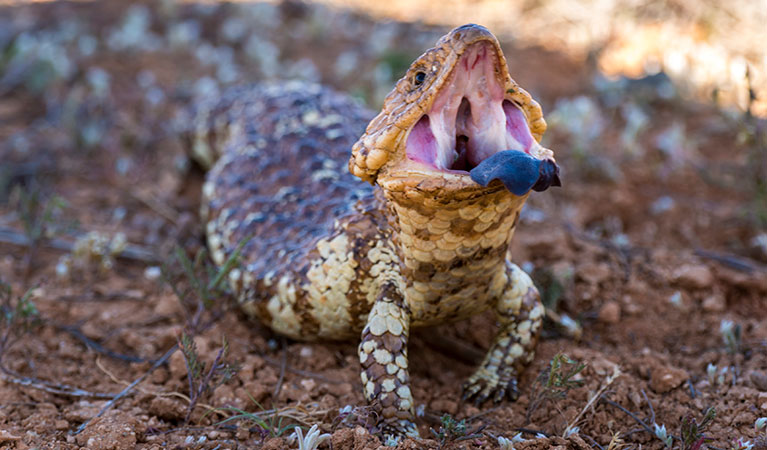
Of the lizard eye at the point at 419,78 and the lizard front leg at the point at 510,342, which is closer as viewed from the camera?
the lizard eye at the point at 419,78

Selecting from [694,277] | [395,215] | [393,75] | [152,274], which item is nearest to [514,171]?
[395,215]

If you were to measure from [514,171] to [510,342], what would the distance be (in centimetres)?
104

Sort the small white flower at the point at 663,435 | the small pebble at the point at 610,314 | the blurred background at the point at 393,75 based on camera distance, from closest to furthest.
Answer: the small white flower at the point at 663,435 → the small pebble at the point at 610,314 → the blurred background at the point at 393,75

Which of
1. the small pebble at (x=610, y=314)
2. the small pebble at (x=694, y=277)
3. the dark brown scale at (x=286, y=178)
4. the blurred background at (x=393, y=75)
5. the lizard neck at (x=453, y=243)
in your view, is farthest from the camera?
the blurred background at (x=393, y=75)

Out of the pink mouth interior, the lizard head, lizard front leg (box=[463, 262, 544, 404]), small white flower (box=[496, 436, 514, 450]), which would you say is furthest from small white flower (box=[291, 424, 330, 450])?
the pink mouth interior

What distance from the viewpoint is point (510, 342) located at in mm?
2988

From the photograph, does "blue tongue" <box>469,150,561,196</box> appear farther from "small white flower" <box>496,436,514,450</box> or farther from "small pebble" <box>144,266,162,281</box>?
"small pebble" <box>144,266,162,281</box>

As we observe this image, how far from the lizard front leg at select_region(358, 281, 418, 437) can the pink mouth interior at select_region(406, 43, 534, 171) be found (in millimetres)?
659

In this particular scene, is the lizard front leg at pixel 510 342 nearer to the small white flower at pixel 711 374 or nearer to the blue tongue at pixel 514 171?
the small white flower at pixel 711 374

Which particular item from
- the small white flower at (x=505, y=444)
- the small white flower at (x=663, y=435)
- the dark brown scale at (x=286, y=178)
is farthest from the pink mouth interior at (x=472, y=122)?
the small white flower at (x=663, y=435)

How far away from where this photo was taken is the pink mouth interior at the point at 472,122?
7.85ft

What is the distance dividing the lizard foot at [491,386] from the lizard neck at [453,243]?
0.27 m

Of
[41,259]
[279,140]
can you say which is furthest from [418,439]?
[41,259]

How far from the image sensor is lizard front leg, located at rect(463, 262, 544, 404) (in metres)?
2.92
